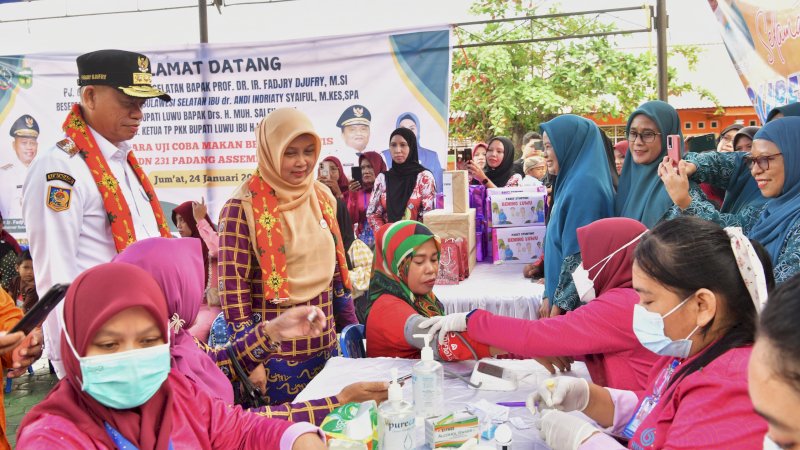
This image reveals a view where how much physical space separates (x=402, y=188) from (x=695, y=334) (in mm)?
3997

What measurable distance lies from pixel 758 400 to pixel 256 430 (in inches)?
46.4

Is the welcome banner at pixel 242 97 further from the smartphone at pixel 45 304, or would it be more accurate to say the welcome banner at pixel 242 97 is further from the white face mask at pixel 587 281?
the smartphone at pixel 45 304

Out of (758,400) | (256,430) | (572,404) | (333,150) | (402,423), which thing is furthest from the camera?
(333,150)

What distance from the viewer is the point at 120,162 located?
239 cm

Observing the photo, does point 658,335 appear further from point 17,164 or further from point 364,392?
point 17,164

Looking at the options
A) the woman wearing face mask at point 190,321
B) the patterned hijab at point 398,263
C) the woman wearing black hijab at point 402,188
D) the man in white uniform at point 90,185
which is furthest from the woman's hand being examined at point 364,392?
the woman wearing black hijab at point 402,188

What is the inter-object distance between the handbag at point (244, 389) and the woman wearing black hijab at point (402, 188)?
107 inches

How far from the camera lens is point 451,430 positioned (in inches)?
56.6

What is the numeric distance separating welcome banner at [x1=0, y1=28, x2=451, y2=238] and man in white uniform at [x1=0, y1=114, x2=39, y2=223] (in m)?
0.02

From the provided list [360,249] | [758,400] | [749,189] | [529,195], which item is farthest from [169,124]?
[758,400]

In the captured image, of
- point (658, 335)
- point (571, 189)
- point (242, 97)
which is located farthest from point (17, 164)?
point (658, 335)

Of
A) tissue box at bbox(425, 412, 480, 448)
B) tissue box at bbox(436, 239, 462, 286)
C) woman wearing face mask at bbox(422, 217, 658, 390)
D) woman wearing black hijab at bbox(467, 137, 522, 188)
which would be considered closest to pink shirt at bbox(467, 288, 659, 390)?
woman wearing face mask at bbox(422, 217, 658, 390)

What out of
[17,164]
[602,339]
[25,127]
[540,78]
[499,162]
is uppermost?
[540,78]

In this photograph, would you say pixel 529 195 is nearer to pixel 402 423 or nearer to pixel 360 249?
pixel 360 249
